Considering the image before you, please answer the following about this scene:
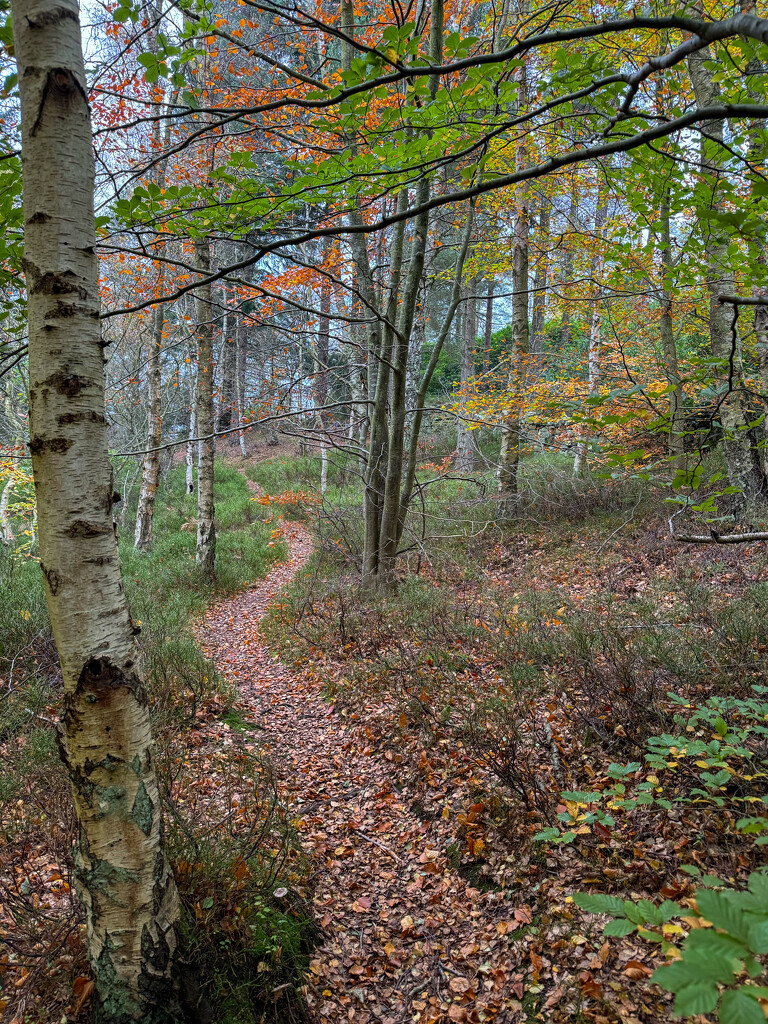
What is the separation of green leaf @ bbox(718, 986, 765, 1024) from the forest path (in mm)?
1905

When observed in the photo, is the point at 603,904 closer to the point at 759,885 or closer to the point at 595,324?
the point at 759,885

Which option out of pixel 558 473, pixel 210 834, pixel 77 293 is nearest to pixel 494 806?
pixel 210 834

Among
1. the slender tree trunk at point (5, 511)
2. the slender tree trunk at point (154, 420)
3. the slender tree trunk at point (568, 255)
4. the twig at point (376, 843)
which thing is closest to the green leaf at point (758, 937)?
the twig at point (376, 843)

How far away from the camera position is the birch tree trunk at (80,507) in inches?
73.6

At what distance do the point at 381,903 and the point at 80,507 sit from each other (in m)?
2.97

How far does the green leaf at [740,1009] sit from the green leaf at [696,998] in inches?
1.0

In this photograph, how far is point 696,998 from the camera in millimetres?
A: 982

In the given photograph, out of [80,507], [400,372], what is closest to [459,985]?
[80,507]

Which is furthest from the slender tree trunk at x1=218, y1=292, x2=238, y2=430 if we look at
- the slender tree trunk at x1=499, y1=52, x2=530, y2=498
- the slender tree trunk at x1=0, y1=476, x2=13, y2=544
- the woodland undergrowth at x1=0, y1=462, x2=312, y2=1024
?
the woodland undergrowth at x1=0, y1=462, x2=312, y2=1024

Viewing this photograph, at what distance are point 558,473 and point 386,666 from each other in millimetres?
6401

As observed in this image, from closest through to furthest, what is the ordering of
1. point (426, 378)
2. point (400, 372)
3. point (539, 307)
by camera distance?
point (400, 372), point (426, 378), point (539, 307)

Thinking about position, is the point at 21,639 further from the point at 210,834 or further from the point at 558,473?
the point at 558,473

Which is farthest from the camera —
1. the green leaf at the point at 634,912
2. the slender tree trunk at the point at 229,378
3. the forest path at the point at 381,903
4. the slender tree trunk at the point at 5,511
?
the slender tree trunk at the point at 229,378

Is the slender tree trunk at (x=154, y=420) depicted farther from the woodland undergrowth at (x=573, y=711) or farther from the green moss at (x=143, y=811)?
the green moss at (x=143, y=811)
